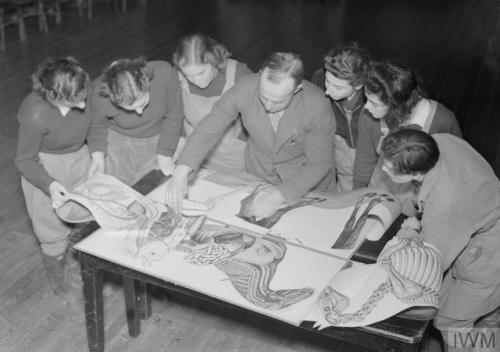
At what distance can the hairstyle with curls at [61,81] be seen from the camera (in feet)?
8.55

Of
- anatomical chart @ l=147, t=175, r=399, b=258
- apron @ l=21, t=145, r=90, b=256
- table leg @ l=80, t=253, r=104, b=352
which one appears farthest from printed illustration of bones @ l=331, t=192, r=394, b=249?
apron @ l=21, t=145, r=90, b=256

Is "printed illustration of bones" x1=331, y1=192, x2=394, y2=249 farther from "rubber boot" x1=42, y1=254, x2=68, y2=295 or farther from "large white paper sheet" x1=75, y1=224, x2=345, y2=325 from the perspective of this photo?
"rubber boot" x1=42, y1=254, x2=68, y2=295

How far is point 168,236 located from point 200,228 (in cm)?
13

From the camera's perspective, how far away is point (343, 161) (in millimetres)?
3334

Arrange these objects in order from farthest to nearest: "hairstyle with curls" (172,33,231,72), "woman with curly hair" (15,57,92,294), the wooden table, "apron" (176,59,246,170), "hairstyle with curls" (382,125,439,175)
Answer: "apron" (176,59,246,170) < "hairstyle with curls" (172,33,231,72) < "woman with curly hair" (15,57,92,294) < "hairstyle with curls" (382,125,439,175) < the wooden table

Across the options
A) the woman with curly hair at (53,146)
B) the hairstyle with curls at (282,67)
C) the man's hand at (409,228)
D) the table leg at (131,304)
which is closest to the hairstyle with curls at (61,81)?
the woman with curly hair at (53,146)

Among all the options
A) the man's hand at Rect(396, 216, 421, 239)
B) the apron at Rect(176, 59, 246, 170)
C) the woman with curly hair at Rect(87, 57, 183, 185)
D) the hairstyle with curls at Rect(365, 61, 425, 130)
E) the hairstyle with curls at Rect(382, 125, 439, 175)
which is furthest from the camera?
the apron at Rect(176, 59, 246, 170)

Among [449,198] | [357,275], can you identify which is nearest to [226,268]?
[357,275]

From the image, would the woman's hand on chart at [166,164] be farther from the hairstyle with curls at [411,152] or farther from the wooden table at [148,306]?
the hairstyle with curls at [411,152]

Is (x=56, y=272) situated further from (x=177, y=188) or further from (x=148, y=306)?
(x=177, y=188)

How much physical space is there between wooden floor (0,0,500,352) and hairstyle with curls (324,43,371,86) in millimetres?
1283

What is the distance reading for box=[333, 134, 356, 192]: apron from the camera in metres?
3.24

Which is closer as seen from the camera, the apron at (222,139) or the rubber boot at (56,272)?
the apron at (222,139)

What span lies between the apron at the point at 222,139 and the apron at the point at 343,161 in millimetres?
507
